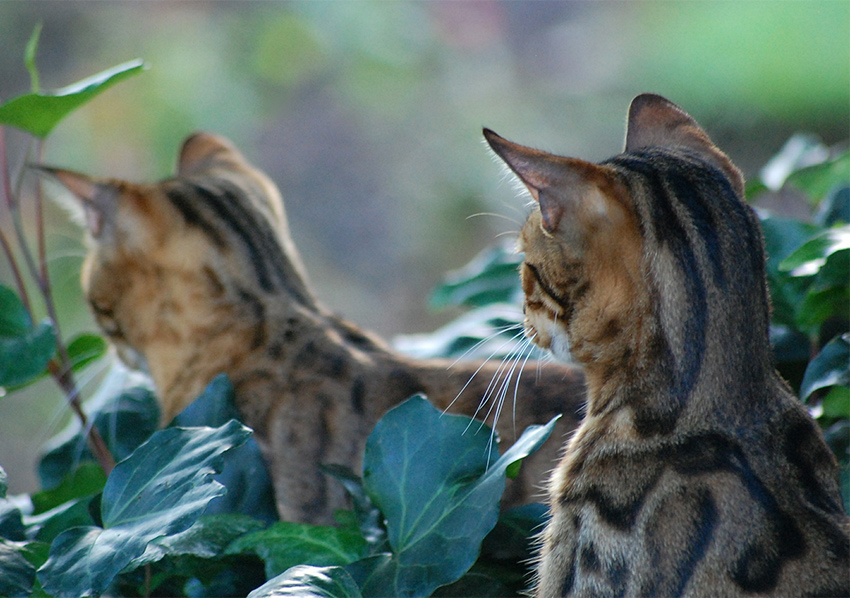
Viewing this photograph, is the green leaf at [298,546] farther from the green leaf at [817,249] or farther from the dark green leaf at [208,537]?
the green leaf at [817,249]

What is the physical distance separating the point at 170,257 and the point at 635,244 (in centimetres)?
91

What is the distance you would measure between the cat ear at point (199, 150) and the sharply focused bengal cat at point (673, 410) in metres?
1.08

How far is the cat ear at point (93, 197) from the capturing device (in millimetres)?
1522

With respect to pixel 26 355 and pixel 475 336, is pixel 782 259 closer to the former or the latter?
pixel 475 336

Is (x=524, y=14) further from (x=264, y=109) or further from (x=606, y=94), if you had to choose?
(x=264, y=109)

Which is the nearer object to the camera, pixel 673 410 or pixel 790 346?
pixel 673 410

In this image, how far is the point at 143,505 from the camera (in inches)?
32.9

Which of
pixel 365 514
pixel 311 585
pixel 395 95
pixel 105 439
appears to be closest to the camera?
pixel 311 585

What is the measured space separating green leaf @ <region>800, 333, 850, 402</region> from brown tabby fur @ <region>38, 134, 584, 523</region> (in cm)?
30

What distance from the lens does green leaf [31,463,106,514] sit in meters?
1.26

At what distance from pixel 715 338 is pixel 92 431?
2.91 feet

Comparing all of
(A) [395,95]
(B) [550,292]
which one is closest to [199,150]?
(B) [550,292]

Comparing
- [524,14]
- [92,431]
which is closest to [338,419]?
[92,431]

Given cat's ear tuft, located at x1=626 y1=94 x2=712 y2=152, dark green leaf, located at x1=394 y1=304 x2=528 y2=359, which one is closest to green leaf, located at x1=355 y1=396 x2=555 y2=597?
cat's ear tuft, located at x1=626 y1=94 x2=712 y2=152
